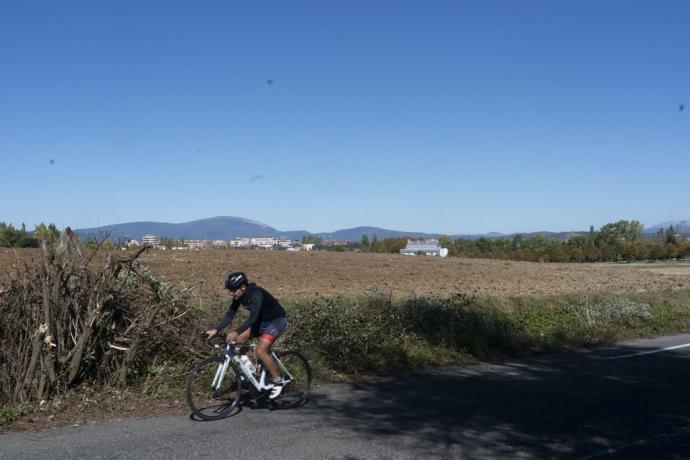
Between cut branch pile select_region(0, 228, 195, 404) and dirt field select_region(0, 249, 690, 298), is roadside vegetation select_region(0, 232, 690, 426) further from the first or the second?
dirt field select_region(0, 249, 690, 298)

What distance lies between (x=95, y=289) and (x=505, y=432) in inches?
218

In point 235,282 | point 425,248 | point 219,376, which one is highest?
point 425,248

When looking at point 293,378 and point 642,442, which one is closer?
point 642,442

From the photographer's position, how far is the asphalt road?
6.48 m

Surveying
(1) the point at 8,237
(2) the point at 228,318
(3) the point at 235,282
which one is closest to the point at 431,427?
(2) the point at 228,318

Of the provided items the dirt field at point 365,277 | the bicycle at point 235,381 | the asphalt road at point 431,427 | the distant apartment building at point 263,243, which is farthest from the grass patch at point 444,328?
the distant apartment building at point 263,243

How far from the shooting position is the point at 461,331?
1349cm

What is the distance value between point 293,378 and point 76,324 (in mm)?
2960

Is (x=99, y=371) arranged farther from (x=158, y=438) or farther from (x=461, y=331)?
(x=461, y=331)

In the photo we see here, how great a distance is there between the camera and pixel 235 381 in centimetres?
841

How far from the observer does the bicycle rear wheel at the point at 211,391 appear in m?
7.71

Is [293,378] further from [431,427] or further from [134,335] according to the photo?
[134,335]

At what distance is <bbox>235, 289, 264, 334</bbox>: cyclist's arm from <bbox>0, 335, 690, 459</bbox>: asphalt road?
42.2 inches

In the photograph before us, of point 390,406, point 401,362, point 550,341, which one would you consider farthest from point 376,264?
point 390,406
